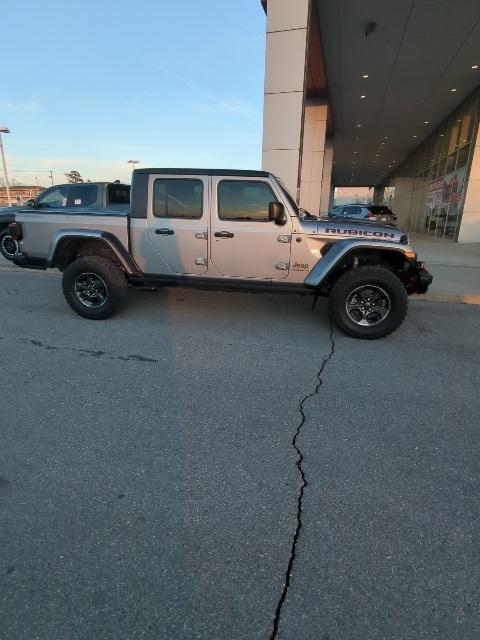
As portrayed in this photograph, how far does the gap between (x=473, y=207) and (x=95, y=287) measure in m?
18.0

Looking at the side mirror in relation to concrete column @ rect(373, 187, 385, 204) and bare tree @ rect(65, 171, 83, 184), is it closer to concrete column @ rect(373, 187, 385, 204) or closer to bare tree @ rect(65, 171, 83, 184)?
concrete column @ rect(373, 187, 385, 204)

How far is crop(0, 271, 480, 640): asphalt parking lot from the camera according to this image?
1.58 metres

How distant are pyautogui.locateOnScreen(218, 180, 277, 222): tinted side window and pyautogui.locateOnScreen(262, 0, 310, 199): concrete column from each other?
4228mm

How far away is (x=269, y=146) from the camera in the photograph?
9.27 m

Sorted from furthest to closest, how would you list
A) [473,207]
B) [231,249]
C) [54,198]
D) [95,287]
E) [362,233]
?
[473,207]
[54,198]
[95,287]
[231,249]
[362,233]

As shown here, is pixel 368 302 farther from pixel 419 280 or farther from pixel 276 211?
pixel 276 211

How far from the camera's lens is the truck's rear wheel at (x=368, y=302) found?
4566mm

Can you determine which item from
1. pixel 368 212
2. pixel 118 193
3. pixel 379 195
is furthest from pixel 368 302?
pixel 379 195

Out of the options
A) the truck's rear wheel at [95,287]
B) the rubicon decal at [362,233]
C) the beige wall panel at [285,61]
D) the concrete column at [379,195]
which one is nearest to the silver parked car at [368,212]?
the beige wall panel at [285,61]

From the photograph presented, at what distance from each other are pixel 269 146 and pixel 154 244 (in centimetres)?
565

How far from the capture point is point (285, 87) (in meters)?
8.98

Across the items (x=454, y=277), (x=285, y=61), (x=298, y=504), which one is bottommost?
(x=298, y=504)

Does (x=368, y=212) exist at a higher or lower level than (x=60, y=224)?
higher

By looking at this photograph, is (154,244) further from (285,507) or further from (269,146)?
(269,146)
